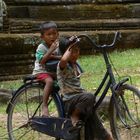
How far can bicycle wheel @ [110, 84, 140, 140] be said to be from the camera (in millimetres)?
5117

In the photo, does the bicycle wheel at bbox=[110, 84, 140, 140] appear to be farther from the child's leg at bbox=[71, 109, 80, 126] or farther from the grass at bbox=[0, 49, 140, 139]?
the grass at bbox=[0, 49, 140, 139]

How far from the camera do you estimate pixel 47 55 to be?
5.42 m

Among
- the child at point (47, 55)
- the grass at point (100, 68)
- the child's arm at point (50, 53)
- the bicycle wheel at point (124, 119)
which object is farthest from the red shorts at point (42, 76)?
the grass at point (100, 68)

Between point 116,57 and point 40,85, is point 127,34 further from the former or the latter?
point 40,85

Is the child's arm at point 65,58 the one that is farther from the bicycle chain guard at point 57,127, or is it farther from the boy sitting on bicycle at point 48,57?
the bicycle chain guard at point 57,127

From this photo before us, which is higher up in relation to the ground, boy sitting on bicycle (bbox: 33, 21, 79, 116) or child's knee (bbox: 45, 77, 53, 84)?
boy sitting on bicycle (bbox: 33, 21, 79, 116)

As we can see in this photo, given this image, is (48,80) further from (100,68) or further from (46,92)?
(100,68)

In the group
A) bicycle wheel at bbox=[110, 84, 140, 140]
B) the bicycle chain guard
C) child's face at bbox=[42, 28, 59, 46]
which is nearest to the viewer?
bicycle wheel at bbox=[110, 84, 140, 140]

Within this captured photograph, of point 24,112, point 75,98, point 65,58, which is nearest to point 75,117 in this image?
point 75,98

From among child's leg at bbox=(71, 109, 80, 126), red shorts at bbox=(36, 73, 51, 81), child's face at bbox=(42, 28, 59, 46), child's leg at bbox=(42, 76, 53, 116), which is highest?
child's face at bbox=(42, 28, 59, 46)

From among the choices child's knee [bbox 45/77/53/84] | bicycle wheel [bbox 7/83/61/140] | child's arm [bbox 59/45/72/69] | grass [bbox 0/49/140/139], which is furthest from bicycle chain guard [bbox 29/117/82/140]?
grass [bbox 0/49/140/139]

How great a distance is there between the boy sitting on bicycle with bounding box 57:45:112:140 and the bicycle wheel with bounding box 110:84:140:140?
0.16m

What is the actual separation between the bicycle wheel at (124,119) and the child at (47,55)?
675mm

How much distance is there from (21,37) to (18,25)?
1.84 meters
